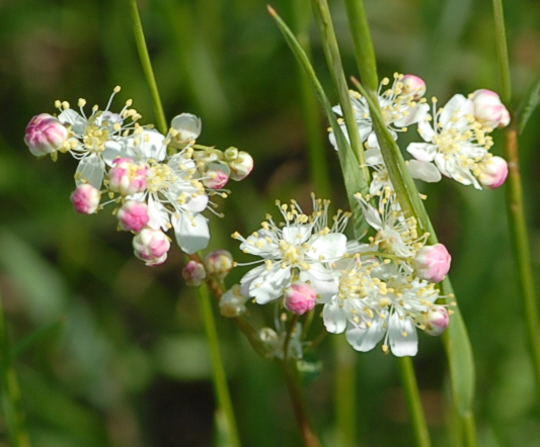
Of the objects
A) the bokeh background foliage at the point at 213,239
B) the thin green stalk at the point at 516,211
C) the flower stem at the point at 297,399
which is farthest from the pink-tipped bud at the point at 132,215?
the bokeh background foliage at the point at 213,239

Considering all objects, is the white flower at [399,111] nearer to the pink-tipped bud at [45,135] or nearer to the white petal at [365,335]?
the white petal at [365,335]

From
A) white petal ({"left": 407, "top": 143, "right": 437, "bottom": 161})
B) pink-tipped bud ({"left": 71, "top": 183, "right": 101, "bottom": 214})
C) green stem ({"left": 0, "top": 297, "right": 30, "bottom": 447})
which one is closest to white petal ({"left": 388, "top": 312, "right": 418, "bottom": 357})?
white petal ({"left": 407, "top": 143, "right": 437, "bottom": 161})

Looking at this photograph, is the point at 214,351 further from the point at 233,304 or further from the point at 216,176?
the point at 216,176

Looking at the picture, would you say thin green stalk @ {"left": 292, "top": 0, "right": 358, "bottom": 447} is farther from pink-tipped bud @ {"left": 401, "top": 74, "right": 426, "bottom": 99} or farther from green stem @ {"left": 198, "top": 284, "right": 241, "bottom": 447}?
pink-tipped bud @ {"left": 401, "top": 74, "right": 426, "bottom": 99}

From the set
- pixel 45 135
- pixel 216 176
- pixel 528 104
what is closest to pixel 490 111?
pixel 528 104

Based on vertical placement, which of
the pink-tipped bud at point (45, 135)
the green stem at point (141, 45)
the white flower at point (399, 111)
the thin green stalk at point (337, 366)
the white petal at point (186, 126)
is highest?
the green stem at point (141, 45)

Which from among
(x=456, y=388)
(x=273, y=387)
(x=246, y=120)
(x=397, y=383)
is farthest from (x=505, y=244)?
(x=456, y=388)
